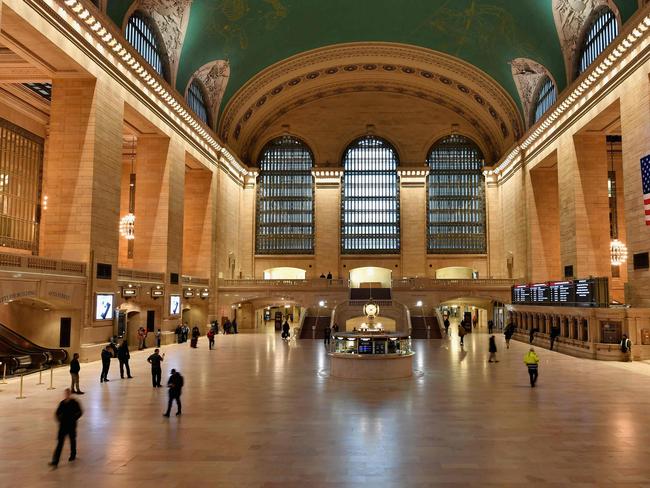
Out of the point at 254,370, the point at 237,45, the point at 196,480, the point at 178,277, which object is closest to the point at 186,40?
the point at 237,45

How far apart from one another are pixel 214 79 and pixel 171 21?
6.75m

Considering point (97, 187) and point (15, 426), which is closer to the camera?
point (15, 426)

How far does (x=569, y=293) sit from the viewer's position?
858 inches

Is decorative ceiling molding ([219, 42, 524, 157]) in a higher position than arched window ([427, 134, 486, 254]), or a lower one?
higher

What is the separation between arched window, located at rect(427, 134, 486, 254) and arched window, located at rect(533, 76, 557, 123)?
30.4 ft

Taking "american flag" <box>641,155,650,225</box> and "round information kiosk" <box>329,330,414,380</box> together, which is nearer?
"round information kiosk" <box>329,330,414,380</box>

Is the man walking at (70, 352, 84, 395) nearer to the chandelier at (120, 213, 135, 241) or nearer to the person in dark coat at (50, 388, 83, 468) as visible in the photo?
the person in dark coat at (50, 388, 83, 468)

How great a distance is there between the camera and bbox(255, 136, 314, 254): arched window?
1631 inches

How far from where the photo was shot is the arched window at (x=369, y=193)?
41.3 metres

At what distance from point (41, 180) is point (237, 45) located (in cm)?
1186

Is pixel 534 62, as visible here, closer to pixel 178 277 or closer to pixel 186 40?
pixel 186 40

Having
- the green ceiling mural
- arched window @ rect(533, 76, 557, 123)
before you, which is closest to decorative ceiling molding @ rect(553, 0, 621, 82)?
the green ceiling mural

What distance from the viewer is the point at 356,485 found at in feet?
20.4

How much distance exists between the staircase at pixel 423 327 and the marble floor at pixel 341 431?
41.6 ft
